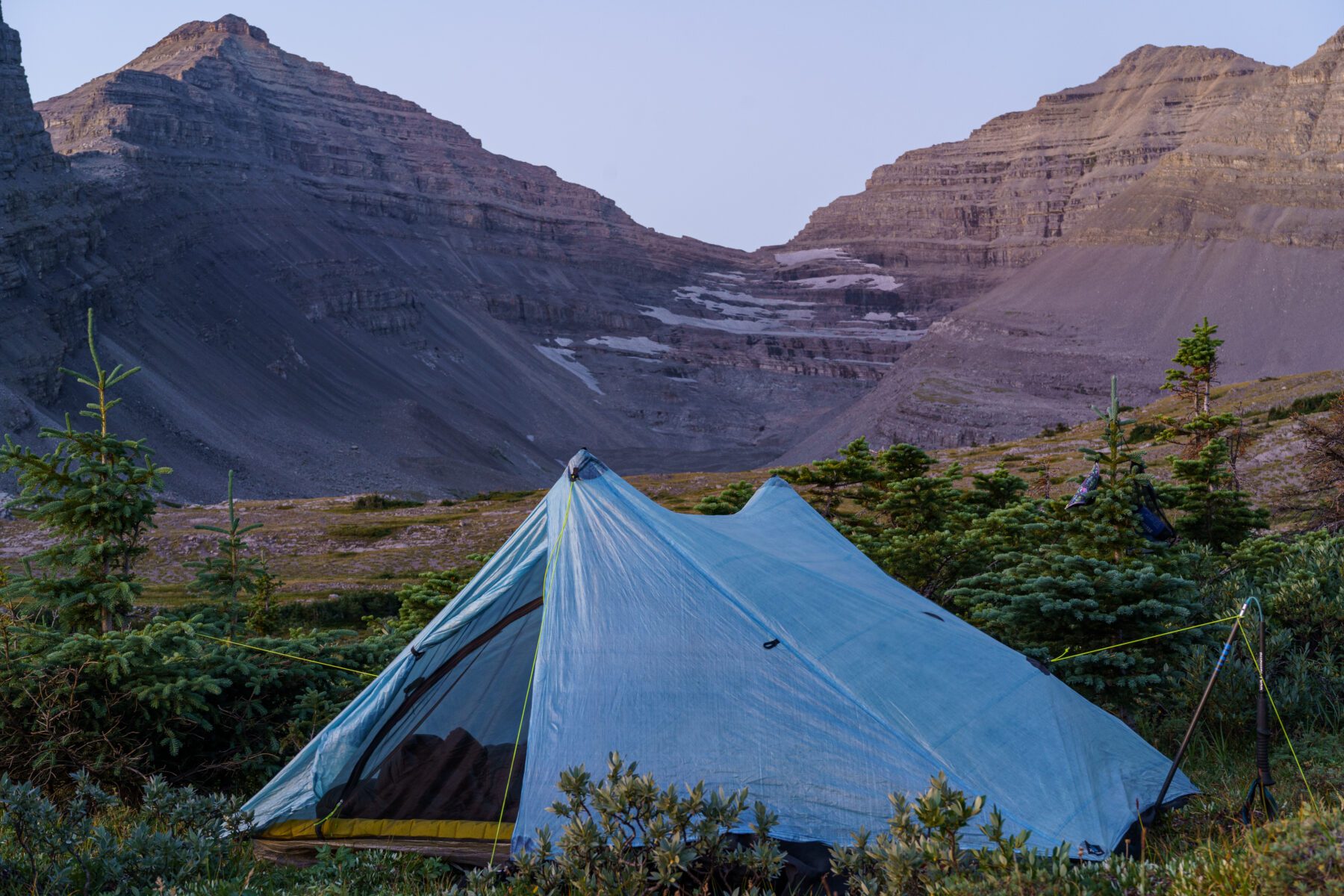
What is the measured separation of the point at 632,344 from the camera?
155250 mm

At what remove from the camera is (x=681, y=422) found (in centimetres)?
14075

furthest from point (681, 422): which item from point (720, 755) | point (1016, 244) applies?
point (720, 755)

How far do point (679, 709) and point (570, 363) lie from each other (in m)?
137

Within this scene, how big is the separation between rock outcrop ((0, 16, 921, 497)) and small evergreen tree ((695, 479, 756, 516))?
5926cm

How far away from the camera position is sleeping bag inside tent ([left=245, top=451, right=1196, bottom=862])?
691 centimetres

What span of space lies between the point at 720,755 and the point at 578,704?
1.08 meters

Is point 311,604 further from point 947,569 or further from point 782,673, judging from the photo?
point 782,673

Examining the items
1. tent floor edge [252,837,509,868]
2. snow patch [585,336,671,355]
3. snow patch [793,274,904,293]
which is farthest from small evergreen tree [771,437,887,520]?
snow patch [793,274,904,293]

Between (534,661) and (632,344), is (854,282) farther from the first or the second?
(534,661)

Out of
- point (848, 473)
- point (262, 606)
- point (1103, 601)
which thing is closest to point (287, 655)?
point (262, 606)

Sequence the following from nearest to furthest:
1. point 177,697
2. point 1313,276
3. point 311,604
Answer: point 177,697 → point 311,604 → point 1313,276

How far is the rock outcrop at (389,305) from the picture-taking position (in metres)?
89.1

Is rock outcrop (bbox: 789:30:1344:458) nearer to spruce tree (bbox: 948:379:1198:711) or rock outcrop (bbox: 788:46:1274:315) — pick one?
rock outcrop (bbox: 788:46:1274:315)

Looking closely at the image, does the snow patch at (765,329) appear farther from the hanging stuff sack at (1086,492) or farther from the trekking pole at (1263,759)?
the trekking pole at (1263,759)
